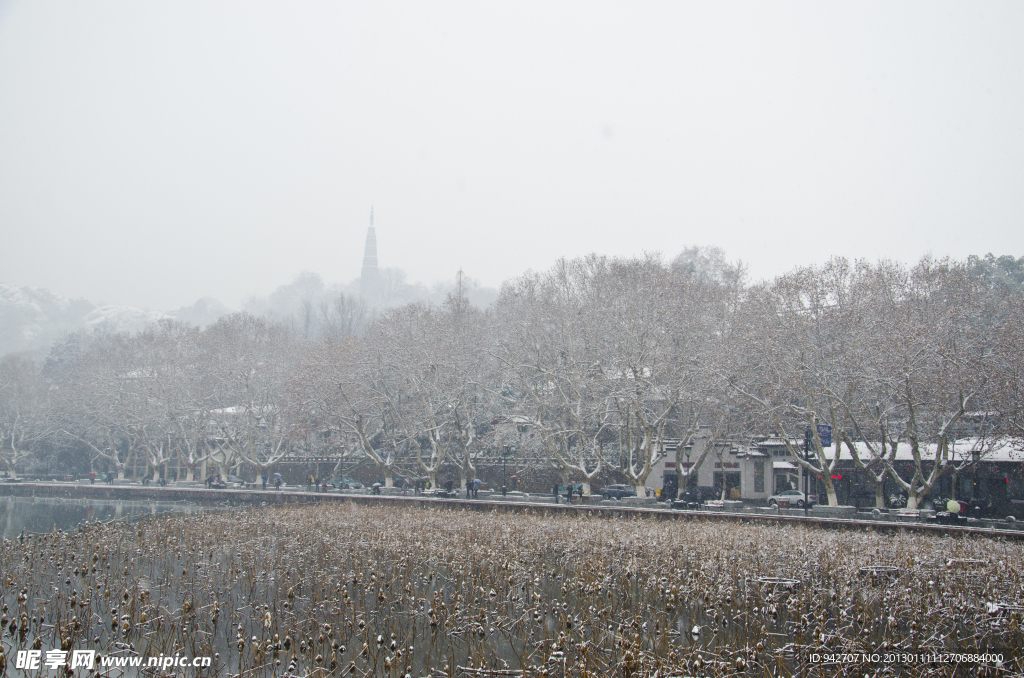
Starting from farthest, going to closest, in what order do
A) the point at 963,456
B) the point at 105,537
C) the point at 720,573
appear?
the point at 963,456 < the point at 105,537 < the point at 720,573

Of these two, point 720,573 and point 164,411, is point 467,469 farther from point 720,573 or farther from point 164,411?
point 720,573

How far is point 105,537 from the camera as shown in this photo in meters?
17.8

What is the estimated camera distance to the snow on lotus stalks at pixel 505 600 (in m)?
9.49

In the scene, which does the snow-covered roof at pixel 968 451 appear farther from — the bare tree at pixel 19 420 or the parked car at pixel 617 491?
the bare tree at pixel 19 420

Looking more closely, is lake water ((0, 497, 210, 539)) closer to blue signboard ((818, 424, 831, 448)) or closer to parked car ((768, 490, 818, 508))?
blue signboard ((818, 424, 831, 448))

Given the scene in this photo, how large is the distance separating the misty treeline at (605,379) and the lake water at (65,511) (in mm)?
9344

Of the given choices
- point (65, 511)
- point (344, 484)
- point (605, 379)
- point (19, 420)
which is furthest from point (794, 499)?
point (19, 420)

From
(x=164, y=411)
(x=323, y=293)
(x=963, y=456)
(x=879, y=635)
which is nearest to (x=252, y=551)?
(x=879, y=635)

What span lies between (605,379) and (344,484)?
819 inches

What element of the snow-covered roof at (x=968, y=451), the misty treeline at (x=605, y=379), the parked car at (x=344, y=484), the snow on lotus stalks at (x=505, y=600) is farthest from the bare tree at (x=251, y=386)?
the snow-covered roof at (x=968, y=451)

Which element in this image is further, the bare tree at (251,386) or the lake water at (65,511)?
the bare tree at (251,386)

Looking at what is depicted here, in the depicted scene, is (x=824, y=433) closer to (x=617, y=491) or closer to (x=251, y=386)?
(x=617, y=491)

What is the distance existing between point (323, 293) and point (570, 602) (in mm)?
152428

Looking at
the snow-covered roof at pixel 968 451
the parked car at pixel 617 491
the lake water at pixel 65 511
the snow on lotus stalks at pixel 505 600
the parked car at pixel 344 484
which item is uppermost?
the snow-covered roof at pixel 968 451
